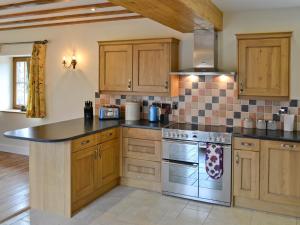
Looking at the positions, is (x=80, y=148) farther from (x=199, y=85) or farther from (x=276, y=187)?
(x=276, y=187)

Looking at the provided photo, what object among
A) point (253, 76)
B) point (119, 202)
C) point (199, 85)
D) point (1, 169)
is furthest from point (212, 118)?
point (1, 169)

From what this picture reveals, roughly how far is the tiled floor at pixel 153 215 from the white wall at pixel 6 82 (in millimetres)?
3551

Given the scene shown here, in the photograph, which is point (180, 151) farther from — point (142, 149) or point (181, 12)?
point (181, 12)

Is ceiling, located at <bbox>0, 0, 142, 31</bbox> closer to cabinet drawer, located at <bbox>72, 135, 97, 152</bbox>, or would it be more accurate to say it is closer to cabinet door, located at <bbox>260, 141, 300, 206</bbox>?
cabinet drawer, located at <bbox>72, 135, 97, 152</bbox>

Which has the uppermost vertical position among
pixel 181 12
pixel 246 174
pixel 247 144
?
pixel 181 12

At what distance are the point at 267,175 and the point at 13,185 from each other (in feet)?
10.8

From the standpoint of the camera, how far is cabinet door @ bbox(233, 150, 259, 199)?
3795mm

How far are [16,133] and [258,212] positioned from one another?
2.83 meters

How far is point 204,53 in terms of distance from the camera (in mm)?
4367

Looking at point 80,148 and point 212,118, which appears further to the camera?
point 212,118

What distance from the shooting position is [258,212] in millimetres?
3816

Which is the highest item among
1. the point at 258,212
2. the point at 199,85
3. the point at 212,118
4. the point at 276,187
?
the point at 199,85

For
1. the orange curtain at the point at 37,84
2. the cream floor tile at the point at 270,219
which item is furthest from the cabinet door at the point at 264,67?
the orange curtain at the point at 37,84

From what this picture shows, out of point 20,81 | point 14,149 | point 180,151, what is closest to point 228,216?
point 180,151
